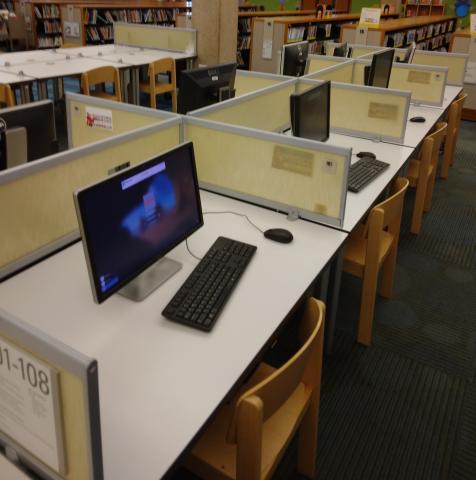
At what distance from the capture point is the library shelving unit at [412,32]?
19.0 ft

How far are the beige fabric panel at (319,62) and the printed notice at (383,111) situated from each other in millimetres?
1200

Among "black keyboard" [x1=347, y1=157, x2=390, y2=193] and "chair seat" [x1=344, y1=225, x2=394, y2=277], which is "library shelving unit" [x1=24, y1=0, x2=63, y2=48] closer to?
"black keyboard" [x1=347, y1=157, x2=390, y2=193]

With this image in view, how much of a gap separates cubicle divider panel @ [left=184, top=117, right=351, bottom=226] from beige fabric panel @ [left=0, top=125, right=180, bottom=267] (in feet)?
1.26

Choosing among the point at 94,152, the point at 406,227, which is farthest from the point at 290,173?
the point at 406,227

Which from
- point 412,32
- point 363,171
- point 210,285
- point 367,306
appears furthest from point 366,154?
point 412,32

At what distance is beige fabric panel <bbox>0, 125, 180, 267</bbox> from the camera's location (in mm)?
1500

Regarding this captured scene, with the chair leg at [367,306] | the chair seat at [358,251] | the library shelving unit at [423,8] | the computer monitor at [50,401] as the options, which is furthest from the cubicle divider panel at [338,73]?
the library shelving unit at [423,8]

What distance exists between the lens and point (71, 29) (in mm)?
7988

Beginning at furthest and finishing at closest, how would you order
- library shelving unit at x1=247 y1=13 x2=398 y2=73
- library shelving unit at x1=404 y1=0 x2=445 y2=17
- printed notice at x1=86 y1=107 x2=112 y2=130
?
library shelving unit at x1=404 y1=0 x2=445 y2=17
library shelving unit at x1=247 y1=13 x2=398 y2=73
printed notice at x1=86 y1=107 x2=112 y2=130

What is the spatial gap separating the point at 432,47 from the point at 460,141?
173 inches

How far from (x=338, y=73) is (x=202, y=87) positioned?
1.51 meters

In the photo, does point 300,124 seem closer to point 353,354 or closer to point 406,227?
point 353,354

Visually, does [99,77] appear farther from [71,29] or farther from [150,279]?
[71,29]

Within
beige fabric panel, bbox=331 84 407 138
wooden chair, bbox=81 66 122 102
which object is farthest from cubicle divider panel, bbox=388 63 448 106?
wooden chair, bbox=81 66 122 102
